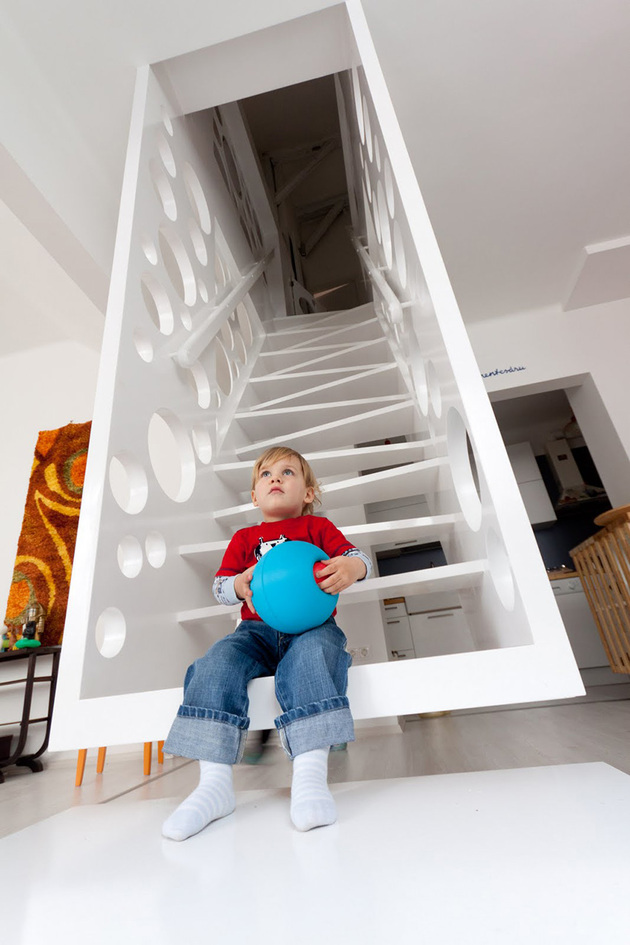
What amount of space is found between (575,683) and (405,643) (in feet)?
11.2

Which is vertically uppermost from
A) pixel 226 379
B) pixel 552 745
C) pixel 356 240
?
pixel 356 240

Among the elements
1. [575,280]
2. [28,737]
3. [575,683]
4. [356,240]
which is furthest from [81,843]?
[575,280]

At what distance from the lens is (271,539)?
1.36 metres

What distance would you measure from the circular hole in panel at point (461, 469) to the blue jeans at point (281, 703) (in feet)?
1.70

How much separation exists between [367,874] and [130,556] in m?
0.96

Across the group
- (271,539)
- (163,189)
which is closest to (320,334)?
(163,189)

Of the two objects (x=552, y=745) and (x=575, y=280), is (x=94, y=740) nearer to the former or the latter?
(x=552, y=745)

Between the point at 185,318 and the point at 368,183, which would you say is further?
the point at 368,183

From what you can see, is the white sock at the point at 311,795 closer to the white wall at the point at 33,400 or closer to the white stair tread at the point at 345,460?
the white stair tread at the point at 345,460

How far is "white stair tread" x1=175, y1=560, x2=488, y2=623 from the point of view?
1.29m

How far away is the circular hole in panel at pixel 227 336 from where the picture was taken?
102 inches

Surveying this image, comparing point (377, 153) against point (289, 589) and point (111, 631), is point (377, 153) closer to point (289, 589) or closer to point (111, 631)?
point (289, 589)

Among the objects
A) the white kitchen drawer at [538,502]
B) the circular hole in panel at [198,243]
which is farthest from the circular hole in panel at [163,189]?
the white kitchen drawer at [538,502]

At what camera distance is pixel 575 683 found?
848 mm
